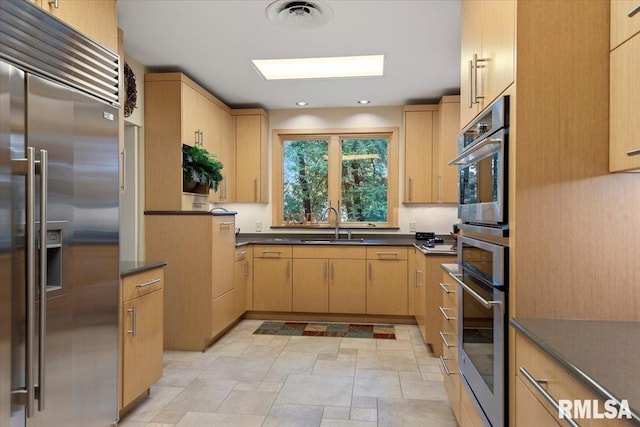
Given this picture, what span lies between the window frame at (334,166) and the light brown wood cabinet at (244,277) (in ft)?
2.55

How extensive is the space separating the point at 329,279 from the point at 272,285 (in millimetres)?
647

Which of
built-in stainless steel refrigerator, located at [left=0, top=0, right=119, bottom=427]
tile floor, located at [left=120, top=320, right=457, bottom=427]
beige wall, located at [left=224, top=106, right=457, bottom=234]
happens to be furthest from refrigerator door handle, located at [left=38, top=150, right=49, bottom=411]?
beige wall, located at [left=224, top=106, right=457, bottom=234]

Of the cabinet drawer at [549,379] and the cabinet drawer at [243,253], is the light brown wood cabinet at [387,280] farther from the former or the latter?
the cabinet drawer at [549,379]

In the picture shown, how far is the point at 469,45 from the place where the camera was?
202 centimetres

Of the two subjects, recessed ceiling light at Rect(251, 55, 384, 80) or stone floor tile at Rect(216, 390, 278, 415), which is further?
recessed ceiling light at Rect(251, 55, 384, 80)

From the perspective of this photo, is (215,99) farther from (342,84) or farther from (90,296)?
(90,296)

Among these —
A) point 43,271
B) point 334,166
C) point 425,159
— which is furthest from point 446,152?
point 43,271

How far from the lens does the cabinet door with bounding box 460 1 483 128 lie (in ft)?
6.09

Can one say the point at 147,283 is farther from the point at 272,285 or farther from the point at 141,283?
the point at 272,285

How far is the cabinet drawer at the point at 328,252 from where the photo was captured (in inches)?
174

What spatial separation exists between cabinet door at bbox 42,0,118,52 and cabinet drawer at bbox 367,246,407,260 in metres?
3.06

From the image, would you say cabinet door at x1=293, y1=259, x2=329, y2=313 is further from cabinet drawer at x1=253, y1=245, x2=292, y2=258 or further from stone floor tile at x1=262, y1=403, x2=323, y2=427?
stone floor tile at x1=262, y1=403, x2=323, y2=427


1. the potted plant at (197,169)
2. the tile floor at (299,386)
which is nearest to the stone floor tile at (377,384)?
the tile floor at (299,386)

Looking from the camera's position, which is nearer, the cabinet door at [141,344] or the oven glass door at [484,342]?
the oven glass door at [484,342]
